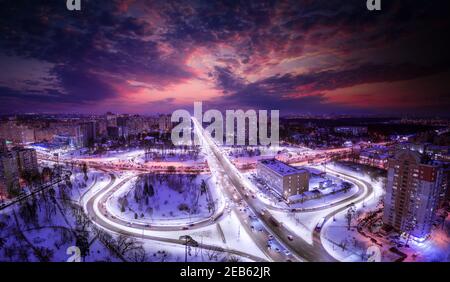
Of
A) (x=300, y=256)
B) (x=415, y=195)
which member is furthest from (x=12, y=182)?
(x=415, y=195)

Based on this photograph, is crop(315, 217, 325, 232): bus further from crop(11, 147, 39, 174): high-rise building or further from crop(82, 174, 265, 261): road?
crop(11, 147, 39, 174): high-rise building

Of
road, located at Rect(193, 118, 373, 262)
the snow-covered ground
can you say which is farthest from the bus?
the snow-covered ground

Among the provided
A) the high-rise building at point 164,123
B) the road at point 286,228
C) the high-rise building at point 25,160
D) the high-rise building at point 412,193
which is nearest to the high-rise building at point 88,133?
the high-rise building at point 164,123

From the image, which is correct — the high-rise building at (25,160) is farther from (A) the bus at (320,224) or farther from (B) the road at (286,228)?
(A) the bus at (320,224)

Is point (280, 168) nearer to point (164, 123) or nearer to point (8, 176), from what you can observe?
point (8, 176)

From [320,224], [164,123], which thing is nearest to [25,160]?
[320,224]
